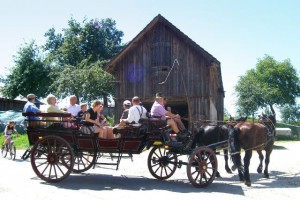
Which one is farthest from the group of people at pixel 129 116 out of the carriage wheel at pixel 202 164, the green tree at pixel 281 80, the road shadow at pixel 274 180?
the green tree at pixel 281 80

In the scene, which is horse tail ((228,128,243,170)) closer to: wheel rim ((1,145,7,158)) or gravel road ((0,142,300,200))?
gravel road ((0,142,300,200))

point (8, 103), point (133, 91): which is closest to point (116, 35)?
point (8, 103)

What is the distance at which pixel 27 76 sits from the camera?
42344 millimetres

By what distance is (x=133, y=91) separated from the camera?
2220 centimetres

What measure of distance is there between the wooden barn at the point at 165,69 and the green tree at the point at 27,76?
23035 mm

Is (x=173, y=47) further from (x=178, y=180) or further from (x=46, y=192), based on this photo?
(x=46, y=192)

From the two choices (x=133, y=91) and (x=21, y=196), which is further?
(x=133, y=91)

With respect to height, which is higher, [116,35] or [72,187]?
[116,35]

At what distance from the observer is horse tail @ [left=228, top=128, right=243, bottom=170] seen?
910 cm

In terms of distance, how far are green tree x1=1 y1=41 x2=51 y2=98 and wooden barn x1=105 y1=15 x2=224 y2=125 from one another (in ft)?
75.6

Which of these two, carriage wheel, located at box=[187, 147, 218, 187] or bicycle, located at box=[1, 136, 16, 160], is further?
bicycle, located at box=[1, 136, 16, 160]

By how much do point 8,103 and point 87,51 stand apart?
45.7 ft

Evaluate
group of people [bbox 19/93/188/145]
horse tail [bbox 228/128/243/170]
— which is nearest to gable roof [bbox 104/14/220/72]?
horse tail [bbox 228/128/243/170]

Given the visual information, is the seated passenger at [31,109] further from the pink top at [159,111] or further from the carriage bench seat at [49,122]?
the pink top at [159,111]
